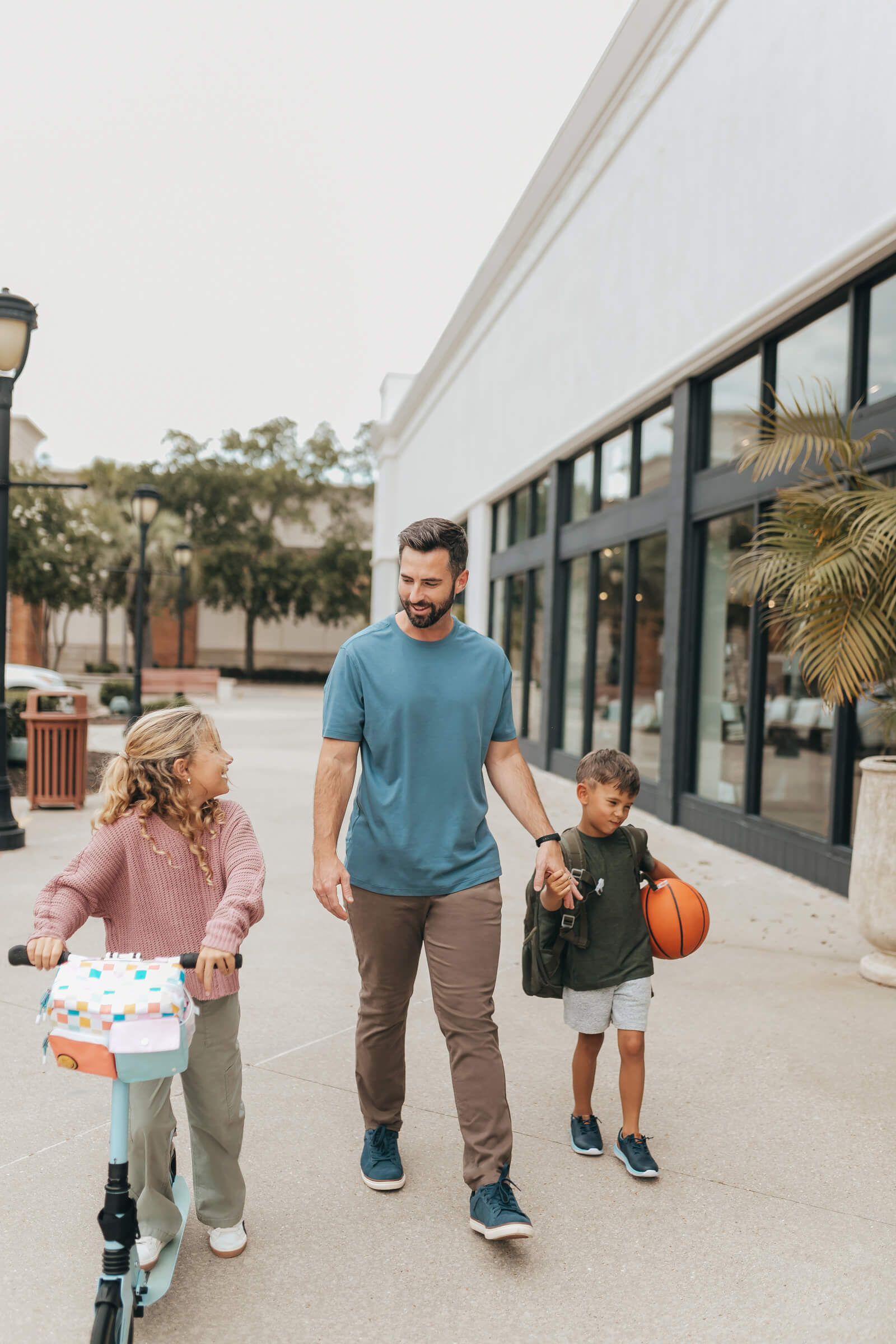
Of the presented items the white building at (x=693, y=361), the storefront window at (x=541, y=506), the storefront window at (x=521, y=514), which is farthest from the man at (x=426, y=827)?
the storefront window at (x=521, y=514)

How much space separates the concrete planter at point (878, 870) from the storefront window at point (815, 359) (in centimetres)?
299

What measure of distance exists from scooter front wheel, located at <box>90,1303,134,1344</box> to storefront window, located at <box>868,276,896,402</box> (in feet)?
21.0

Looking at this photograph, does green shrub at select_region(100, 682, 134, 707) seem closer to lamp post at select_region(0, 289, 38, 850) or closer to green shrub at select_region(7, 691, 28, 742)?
green shrub at select_region(7, 691, 28, 742)

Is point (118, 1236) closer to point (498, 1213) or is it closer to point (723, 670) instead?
point (498, 1213)

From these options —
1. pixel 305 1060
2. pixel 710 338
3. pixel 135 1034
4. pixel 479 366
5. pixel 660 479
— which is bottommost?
pixel 305 1060

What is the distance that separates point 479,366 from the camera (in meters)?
19.5

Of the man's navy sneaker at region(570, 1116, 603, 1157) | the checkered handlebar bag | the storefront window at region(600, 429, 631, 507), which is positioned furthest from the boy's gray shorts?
the storefront window at region(600, 429, 631, 507)

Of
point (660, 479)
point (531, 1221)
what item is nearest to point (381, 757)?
point (531, 1221)

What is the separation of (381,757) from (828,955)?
365 cm

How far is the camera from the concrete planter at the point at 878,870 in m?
5.20

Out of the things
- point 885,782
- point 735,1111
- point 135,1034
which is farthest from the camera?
point 885,782

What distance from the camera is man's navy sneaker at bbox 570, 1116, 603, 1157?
3469 mm

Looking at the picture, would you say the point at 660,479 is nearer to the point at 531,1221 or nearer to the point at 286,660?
the point at 531,1221

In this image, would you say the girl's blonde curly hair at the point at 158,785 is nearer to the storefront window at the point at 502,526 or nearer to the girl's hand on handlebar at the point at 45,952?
the girl's hand on handlebar at the point at 45,952
